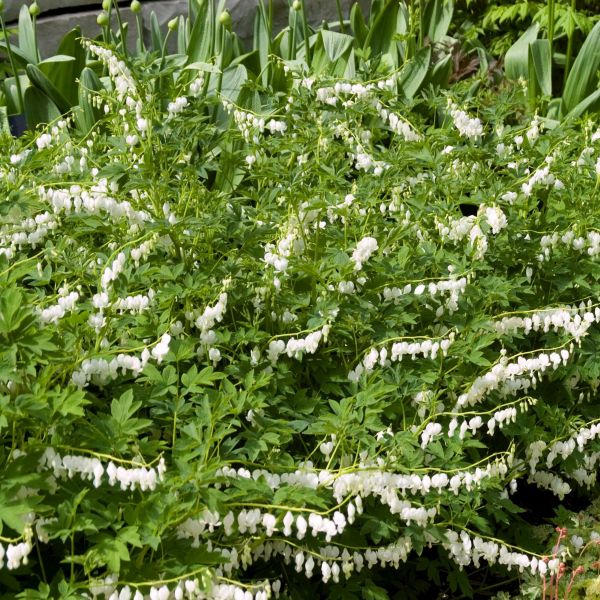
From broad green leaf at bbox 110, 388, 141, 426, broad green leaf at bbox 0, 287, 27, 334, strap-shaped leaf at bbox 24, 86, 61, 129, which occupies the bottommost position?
strap-shaped leaf at bbox 24, 86, 61, 129

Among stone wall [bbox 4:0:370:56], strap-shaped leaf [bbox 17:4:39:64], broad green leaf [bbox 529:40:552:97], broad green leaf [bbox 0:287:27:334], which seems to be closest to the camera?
broad green leaf [bbox 0:287:27:334]

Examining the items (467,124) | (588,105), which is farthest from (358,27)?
(467,124)

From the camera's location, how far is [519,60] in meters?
5.69

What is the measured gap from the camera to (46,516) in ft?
7.31

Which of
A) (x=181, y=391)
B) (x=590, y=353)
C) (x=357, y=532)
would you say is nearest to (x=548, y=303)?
(x=590, y=353)

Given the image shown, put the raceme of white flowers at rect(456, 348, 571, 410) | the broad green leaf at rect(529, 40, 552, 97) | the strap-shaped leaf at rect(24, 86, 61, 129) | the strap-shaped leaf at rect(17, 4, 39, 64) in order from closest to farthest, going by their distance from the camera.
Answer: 1. the raceme of white flowers at rect(456, 348, 571, 410)
2. the strap-shaped leaf at rect(24, 86, 61, 129)
3. the strap-shaped leaf at rect(17, 4, 39, 64)
4. the broad green leaf at rect(529, 40, 552, 97)

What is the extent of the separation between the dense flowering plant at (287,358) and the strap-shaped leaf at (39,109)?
Answer: 1279 millimetres

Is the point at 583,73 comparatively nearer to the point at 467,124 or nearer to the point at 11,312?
the point at 467,124

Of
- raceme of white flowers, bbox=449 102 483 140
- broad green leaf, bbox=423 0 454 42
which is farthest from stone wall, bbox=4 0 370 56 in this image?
raceme of white flowers, bbox=449 102 483 140

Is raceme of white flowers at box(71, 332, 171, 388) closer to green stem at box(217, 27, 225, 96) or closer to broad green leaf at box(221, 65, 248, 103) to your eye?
green stem at box(217, 27, 225, 96)

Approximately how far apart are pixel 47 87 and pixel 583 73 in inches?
115

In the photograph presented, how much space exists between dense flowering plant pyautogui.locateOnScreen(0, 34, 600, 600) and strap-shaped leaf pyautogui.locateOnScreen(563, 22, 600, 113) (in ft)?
5.99

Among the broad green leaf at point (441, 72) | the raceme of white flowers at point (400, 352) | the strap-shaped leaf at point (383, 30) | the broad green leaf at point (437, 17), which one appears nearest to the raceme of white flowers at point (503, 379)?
the raceme of white flowers at point (400, 352)

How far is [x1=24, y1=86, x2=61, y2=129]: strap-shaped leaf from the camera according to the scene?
494 centimetres
